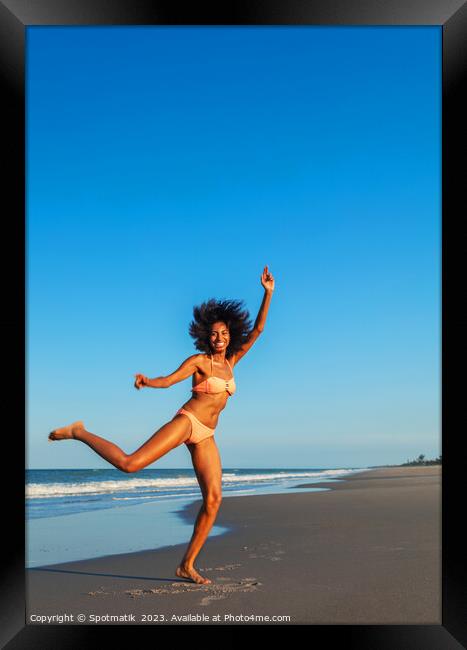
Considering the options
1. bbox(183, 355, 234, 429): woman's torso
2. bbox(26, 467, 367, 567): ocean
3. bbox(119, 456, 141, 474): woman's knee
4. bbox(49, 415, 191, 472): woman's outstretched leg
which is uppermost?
bbox(183, 355, 234, 429): woman's torso

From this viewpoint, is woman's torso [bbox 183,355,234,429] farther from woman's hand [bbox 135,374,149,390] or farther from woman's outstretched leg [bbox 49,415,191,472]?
woman's hand [bbox 135,374,149,390]

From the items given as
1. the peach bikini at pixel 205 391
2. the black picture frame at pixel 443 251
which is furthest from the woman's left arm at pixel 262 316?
the black picture frame at pixel 443 251

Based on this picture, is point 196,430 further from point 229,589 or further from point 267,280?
point 267,280

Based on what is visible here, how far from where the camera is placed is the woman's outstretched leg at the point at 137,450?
545cm

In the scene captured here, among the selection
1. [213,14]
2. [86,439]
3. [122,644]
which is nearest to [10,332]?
[86,439]

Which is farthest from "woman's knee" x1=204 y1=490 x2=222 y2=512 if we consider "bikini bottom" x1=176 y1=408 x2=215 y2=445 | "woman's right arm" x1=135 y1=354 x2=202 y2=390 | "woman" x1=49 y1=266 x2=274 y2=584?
"woman's right arm" x1=135 y1=354 x2=202 y2=390

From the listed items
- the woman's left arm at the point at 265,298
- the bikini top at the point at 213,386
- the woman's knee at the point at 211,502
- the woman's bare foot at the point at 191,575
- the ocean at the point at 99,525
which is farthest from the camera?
the ocean at the point at 99,525

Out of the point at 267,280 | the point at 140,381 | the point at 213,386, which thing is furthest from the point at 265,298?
the point at 140,381

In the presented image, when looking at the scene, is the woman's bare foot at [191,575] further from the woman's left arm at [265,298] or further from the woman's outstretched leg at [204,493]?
the woman's left arm at [265,298]

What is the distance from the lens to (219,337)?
6.16 meters

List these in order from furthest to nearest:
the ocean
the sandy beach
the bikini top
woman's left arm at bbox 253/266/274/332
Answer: the ocean
woman's left arm at bbox 253/266/274/332
the bikini top
the sandy beach

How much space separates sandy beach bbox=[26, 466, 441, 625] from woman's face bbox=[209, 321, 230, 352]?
199 centimetres

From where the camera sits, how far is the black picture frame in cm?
471

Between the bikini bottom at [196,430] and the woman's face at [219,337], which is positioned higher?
the woman's face at [219,337]
